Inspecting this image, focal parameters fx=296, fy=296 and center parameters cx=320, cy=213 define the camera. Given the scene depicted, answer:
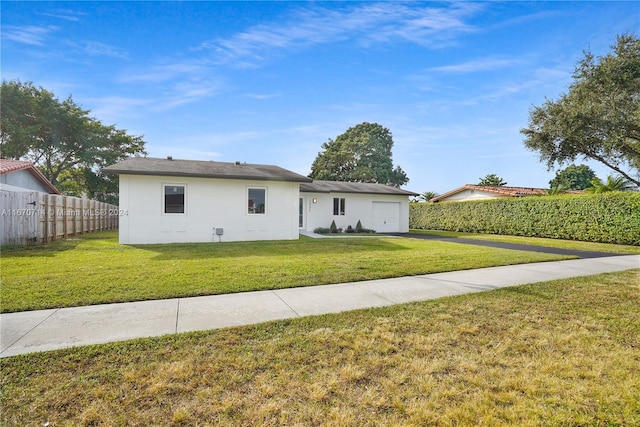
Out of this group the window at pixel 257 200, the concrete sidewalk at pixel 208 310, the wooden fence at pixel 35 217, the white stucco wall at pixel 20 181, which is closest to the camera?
the concrete sidewalk at pixel 208 310

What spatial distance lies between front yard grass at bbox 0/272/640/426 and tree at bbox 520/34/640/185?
1193cm

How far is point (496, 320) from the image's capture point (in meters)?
3.91

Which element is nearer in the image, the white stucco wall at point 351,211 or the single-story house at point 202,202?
the single-story house at point 202,202

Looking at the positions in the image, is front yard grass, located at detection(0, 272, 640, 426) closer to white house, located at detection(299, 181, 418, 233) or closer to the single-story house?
the single-story house

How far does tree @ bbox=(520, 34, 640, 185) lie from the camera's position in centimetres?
1168

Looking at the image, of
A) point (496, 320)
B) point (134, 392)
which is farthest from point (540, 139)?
point (134, 392)

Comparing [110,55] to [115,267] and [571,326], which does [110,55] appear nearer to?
[115,267]

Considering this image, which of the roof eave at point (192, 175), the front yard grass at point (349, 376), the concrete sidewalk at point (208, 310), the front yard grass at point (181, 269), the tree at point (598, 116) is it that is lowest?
the front yard grass at point (349, 376)

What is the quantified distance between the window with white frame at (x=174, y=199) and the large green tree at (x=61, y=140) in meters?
20.8

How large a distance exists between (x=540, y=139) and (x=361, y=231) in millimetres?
10311

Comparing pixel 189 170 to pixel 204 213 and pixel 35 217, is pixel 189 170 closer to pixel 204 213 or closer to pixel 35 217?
pixel 204 213

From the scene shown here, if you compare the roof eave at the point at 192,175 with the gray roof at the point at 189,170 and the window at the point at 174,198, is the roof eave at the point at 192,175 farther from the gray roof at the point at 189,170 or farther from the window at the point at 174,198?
the window at the point at 174,198

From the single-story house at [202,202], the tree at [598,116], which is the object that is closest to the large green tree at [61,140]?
the single-story house at [202,202]

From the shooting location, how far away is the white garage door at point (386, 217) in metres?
20.0
